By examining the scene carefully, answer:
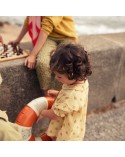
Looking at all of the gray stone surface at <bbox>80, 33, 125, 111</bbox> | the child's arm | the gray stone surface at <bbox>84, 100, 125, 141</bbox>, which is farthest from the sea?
the child's arm

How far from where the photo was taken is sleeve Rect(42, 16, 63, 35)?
9.10 ft

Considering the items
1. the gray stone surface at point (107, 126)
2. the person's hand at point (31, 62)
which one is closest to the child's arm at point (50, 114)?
the person's hand at point (31, 62)

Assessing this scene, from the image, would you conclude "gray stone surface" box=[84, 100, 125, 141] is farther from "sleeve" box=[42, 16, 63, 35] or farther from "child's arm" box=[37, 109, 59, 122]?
"sleeve" box=[42, 16, 63, 35]

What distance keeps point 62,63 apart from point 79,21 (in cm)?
354

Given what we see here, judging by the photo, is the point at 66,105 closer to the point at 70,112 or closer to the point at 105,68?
the point at 70,112

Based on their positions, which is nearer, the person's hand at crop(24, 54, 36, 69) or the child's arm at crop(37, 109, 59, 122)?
the child's arm at crop(37, 109, 59, 122)

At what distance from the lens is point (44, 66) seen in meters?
2.80

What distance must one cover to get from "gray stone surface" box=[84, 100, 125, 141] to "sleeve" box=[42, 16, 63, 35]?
1.26 metres

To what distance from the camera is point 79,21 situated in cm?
561

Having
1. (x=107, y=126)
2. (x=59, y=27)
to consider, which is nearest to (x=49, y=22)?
(x=59, y=27)

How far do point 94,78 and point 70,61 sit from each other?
1.46m

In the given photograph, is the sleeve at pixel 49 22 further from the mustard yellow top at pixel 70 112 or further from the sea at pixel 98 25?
the sea at pixel 98 25

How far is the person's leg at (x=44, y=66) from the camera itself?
2.80 m

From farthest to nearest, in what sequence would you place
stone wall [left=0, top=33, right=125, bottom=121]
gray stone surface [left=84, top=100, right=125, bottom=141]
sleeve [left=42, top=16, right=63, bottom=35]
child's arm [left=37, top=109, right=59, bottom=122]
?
gray stone surface [left=84, top=100, right=125, bottom=141], stone wall [left=0, top=33, right=125, bottom=121], sleeve [left=42, top=16, right=63, bottom=35], child's arm [left=37, top=109, right=59, bottom=122]
